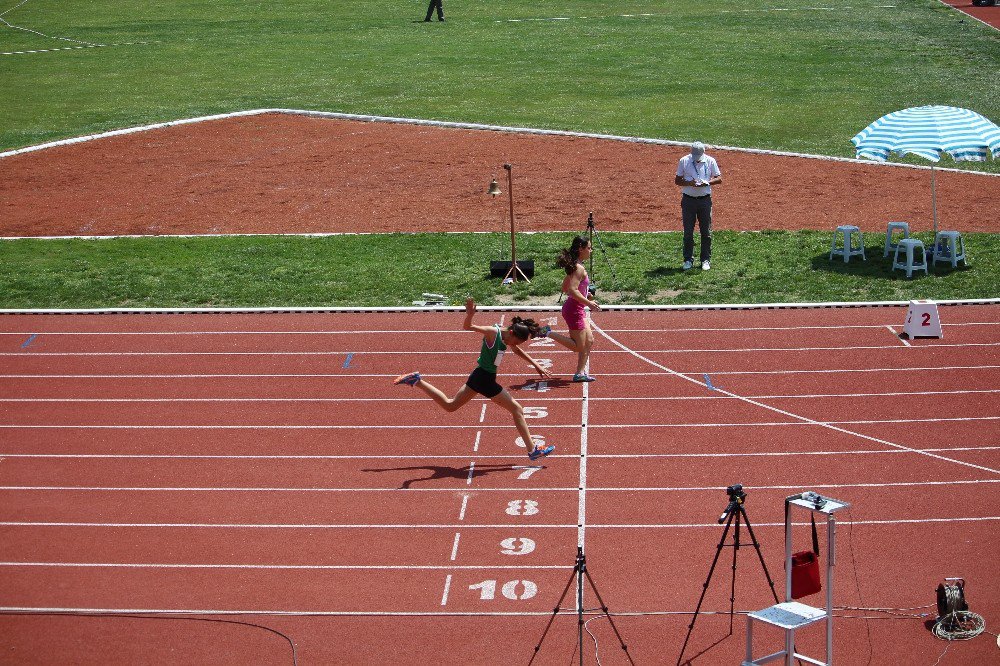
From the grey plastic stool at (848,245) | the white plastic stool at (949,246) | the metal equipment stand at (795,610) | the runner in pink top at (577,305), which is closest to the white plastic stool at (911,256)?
the white plastic stool at (949,246)

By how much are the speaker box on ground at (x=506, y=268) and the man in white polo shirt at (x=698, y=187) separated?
243 centimetres

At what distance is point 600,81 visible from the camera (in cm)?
3762

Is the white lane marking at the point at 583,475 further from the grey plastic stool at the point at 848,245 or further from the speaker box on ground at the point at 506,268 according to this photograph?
the grey plastic stool at the point at 848,245

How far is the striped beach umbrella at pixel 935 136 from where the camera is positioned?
1916cm

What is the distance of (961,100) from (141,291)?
21199mm

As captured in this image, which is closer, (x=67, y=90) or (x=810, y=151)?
(x=810, y=151)

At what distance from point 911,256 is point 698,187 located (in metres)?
3.36

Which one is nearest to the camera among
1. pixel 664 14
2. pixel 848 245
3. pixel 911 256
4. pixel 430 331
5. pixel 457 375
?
pixel 457 375

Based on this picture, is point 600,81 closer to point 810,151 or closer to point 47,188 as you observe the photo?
point 810,151

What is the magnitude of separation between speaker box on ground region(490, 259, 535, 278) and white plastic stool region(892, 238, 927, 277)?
5499 mm

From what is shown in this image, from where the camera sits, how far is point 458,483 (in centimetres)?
1402

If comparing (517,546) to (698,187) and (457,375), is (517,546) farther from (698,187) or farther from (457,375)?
(698,187)

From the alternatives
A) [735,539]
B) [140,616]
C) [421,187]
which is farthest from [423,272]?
[735,539]

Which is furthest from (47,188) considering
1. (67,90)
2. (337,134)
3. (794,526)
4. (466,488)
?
(794,526)
